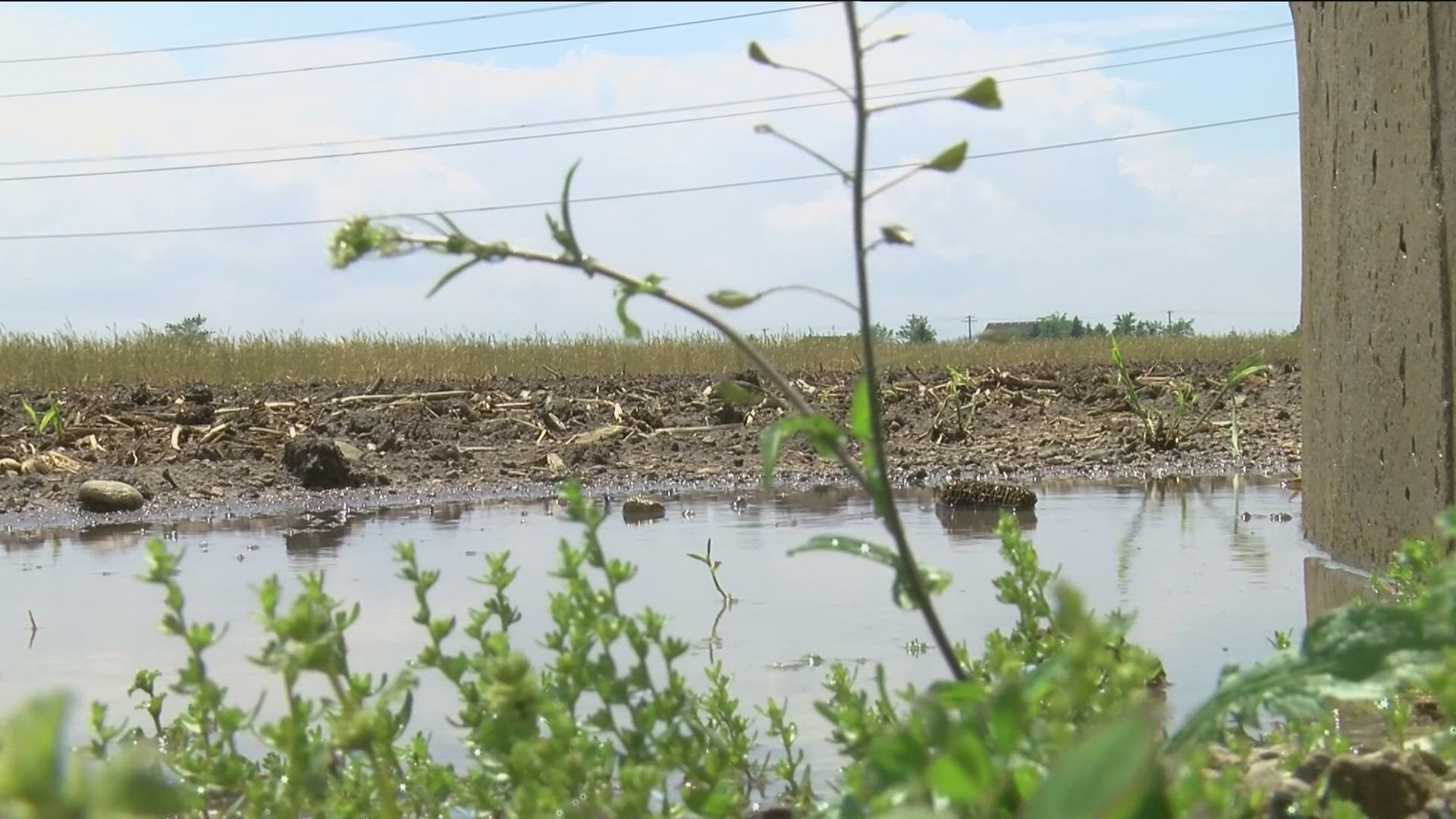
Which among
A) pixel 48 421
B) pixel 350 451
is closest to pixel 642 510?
pixel 350 451

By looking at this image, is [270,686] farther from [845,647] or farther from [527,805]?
[527,805]

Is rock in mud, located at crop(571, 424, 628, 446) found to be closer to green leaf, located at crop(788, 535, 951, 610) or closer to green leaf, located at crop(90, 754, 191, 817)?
green leaf, located at crop(788, 535, 951, 610)

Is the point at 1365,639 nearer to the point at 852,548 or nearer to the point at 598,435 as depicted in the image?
the point at 852,548

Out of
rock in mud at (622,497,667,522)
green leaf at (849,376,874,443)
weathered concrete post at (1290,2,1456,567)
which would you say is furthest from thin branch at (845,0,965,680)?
rock in mud at (622,497,667,522)

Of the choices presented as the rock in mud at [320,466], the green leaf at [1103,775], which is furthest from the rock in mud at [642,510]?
the green leaf at [1103,775]

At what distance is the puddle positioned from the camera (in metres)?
3.18

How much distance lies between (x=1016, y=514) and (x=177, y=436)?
554 cm

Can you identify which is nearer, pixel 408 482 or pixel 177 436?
pixel 408 482

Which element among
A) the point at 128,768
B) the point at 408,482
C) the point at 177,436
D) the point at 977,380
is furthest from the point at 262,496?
the point at 128,768

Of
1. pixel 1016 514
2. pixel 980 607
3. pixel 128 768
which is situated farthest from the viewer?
pixel 1016 514

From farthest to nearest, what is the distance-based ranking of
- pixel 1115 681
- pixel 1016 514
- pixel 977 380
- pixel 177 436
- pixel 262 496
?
pixel 977 380
pixel 177 436
pixel 262 496
pixel 1016 514
pixel 1115 681

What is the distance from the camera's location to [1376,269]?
4125mm

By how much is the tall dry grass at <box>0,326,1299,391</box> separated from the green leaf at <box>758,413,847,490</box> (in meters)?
12.4

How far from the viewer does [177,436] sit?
9.16m
